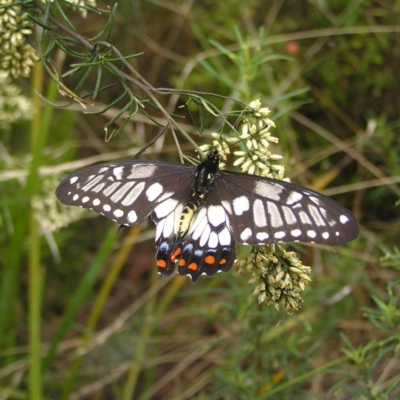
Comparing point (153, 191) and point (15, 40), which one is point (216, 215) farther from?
point (15, 40)

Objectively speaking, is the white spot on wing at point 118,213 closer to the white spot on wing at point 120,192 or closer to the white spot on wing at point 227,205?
the white spot on wing at point 120,192

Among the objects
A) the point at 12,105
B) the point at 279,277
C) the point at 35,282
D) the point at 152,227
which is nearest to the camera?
the point at 279,277

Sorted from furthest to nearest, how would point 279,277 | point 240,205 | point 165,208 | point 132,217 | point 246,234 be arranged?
point 165,208 → point 132,217 → point 240,205 → point 246,234 → point 279,277

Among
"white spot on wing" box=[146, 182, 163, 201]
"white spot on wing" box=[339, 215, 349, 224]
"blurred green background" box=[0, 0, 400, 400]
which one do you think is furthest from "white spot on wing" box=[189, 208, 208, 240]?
"blurred green background" box=[0, 0, 400, 400]

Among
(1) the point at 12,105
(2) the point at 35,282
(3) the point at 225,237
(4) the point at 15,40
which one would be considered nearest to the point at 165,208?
(3) the point at 225,237

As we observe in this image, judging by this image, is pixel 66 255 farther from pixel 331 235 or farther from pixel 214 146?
pixel 331 235

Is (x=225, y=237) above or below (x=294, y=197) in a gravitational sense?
below

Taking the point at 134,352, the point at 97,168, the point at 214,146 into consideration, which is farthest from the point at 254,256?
the point at 134,352

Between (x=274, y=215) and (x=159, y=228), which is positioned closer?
(x=274, y=215)
